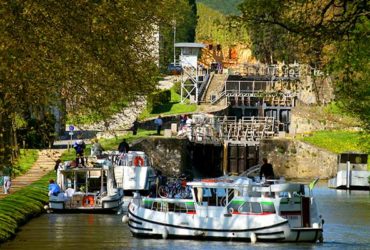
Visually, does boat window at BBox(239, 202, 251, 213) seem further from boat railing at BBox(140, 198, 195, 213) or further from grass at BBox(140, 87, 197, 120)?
grass at BBox(140, 87, 197, 120)

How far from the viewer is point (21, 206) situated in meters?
49.4

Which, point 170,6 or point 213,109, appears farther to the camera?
point 213,109

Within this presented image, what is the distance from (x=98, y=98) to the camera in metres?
36.6

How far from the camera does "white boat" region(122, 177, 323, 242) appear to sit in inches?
1698

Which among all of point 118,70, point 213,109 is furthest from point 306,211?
point 213,109

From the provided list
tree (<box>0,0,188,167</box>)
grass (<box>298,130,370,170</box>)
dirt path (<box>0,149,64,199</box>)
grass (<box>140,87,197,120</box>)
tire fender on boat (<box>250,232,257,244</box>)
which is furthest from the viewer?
grass (<box>140,87,197,120</box>)

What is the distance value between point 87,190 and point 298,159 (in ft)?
125

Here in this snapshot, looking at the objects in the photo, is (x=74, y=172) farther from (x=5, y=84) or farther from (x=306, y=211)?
(x=5, y=84)

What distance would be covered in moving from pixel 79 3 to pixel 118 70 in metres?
5.87

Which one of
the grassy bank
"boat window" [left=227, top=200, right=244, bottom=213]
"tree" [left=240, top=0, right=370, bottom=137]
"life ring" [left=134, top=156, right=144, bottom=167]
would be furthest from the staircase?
"tree" [left=240, top=0, right=370, bottom=137]

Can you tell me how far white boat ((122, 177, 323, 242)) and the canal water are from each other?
1.80 ft

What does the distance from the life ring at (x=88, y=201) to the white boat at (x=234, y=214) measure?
28.1 ft

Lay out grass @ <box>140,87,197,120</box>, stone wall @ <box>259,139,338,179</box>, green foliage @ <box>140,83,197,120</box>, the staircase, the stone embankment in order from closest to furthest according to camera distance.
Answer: the stone embankment < stone wall @ <box>259,139,338,179</box> < grass @ <box>140,87,197,120</box> < green foliage @ <box>140,83,197,120</box> < the staircase

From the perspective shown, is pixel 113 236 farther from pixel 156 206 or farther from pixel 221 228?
pixel 221 228
